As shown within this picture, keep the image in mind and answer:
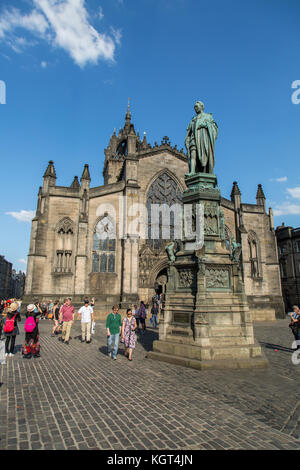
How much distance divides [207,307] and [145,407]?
3098mm

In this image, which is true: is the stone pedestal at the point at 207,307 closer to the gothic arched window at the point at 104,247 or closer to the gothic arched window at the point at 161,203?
the gothic arched window at the point at 104,247

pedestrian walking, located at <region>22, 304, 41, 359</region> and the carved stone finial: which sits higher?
the carved stone finial

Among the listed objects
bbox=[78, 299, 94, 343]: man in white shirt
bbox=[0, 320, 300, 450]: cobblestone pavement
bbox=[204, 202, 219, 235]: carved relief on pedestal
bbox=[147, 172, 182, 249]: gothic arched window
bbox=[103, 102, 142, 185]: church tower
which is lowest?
bbox=[0, 320, 300, 450]: cobblestone pavement

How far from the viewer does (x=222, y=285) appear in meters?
7.38

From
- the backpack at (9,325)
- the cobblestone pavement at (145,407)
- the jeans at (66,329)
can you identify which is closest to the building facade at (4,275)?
the jeans at (66,329)

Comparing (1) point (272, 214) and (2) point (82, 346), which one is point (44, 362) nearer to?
(2) point (82, 346)

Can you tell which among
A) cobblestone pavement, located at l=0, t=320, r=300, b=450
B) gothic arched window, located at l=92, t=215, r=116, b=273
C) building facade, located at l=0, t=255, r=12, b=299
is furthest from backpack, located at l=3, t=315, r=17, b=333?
building facade, located at l=0, t=255, r=12, b=299

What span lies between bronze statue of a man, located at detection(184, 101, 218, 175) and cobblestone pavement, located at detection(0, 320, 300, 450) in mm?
5466

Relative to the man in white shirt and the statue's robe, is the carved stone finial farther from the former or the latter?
the statue's robe

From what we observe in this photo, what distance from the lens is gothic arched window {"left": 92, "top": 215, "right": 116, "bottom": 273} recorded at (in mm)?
22688

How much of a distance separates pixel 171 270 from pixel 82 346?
15.3 feet

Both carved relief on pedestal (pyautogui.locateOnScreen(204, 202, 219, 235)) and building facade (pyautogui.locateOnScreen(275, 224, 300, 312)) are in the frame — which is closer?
carved relief on pedestal (pyautogui.locateOnScreen(204, 202, 219, 235))

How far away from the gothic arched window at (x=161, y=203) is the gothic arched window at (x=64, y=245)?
262 inches
